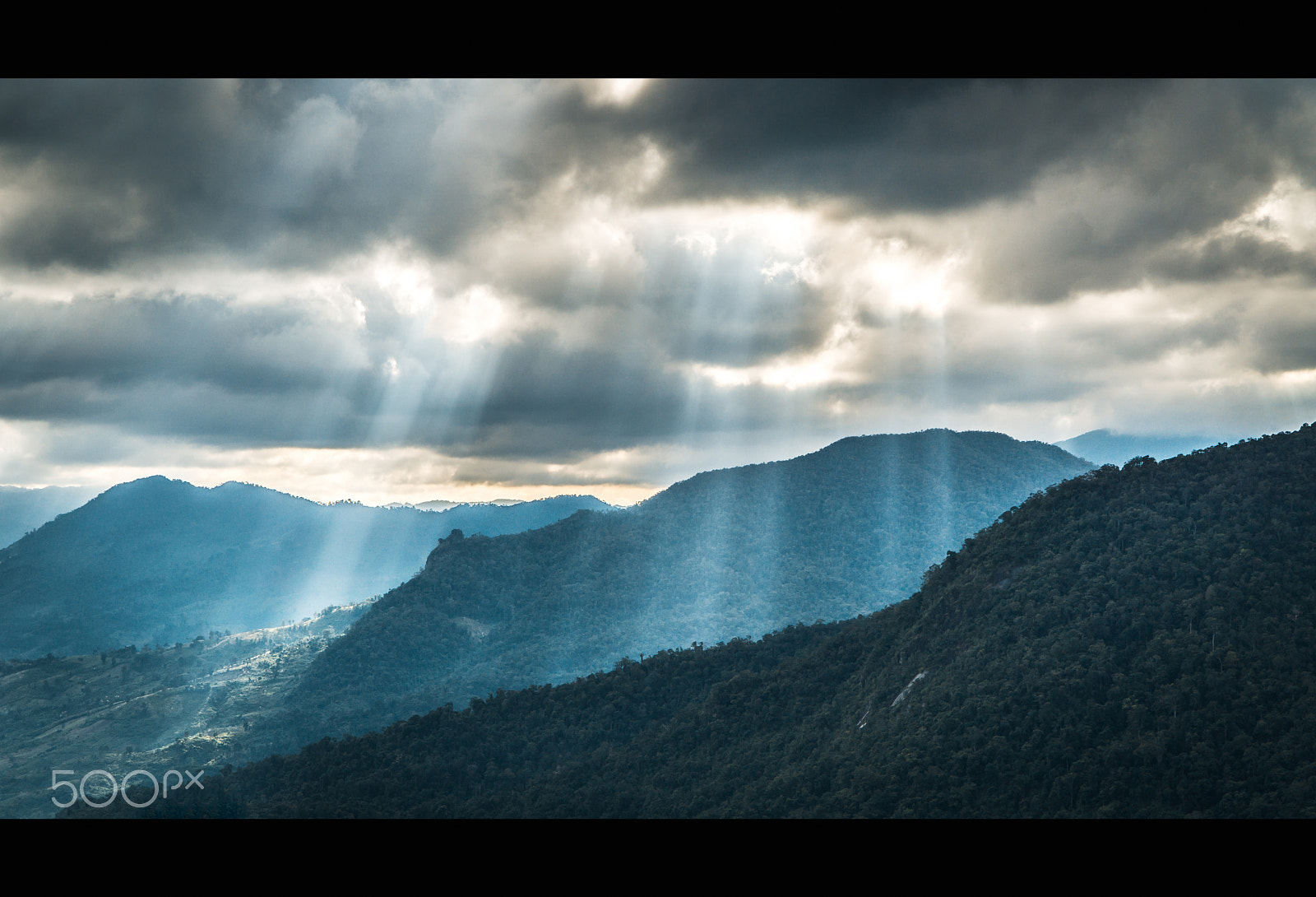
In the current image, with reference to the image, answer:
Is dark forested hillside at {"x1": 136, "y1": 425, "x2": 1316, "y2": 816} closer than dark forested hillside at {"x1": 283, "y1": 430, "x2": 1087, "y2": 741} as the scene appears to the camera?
Yes

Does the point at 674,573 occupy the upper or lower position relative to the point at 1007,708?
upper

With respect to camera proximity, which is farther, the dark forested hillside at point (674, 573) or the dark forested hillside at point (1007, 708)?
the dark forested hillside at point (674, 573)

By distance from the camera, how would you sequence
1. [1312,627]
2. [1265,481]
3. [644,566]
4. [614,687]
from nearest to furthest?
1. [1312,627]
2. [1265,481]
3. [614,687]
4. [644,566]
